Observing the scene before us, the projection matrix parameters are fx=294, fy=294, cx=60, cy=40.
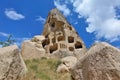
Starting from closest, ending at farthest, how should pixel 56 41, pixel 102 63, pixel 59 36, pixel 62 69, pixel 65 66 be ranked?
1. pixel 102 63
2. pixel 62 69
3. pixel 65 66
4. pixel 56 41
5. pixel 59 36

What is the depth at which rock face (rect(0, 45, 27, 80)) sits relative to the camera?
5.95 m

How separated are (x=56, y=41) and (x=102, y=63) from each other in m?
23.3

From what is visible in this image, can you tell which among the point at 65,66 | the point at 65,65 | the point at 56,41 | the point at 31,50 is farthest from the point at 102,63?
the point at 56,41

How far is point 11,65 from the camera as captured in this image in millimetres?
6035

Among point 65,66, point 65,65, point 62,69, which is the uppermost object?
point 65,65

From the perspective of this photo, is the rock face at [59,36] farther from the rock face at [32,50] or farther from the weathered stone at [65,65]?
the weathered stone at [65,65]

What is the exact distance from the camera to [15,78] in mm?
6090

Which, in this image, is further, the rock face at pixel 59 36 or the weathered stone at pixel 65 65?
the rock face at pixel 59 36

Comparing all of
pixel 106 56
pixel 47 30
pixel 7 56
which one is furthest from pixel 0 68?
pixel 47 30

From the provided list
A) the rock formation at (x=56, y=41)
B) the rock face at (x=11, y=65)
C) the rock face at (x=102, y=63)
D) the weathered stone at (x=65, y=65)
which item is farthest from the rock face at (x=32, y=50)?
the rock face at (x=102, y=63)

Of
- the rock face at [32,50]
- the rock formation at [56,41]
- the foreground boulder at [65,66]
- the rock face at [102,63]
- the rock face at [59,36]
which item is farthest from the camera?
the rock face at [59,36]

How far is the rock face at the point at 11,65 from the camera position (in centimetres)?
595

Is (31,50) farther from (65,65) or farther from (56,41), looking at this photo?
(65,65)

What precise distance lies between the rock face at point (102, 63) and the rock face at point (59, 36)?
2168 centimetres
